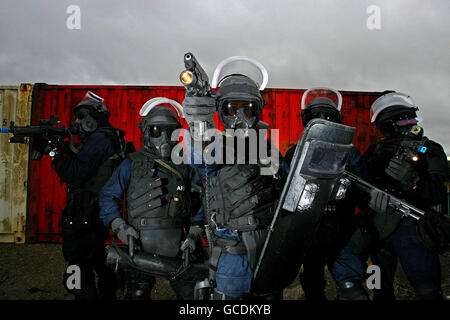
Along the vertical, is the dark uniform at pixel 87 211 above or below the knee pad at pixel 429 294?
above

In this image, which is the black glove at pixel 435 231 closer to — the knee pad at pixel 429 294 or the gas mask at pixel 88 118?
the knee pad at pixel 429 294

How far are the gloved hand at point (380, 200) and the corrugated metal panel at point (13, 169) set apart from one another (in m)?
6.99

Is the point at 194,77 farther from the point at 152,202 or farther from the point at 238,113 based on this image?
the point at 152,202

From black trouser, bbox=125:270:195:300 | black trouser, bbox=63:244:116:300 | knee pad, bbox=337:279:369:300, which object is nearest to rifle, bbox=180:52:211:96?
black trouser, bbox=125:270:195:300

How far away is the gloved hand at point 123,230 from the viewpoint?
100.0 inches

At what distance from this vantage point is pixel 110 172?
123 inches

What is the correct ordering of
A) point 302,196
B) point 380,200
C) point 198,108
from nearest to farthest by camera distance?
1. point 198,108
2. point 302,196
3. point 380,200

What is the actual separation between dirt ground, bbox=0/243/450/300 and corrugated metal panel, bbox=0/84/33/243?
0.52 meters

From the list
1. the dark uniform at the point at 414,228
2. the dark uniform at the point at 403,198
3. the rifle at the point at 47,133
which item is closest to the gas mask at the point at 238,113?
the dark uniform at the point at 403,198

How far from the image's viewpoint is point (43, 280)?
438 cm

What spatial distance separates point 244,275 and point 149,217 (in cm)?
116

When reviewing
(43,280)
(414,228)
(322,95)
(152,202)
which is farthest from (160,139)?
(43,280)

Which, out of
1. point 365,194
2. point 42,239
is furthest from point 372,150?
point 42,239

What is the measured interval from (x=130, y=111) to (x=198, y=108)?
193 inches
